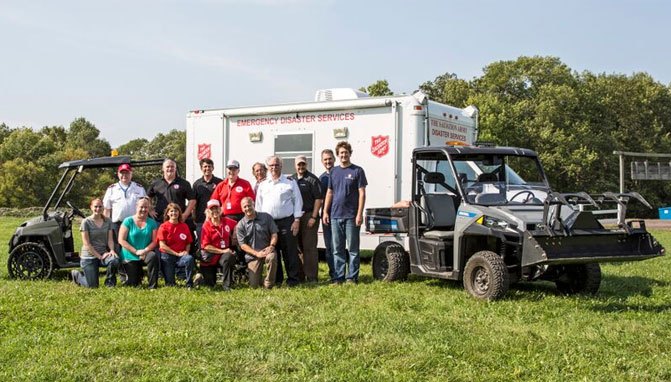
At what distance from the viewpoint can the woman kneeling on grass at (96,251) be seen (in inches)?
356

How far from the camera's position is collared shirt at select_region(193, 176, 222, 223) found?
33.2ft

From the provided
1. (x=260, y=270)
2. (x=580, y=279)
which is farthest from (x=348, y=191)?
(x=580, y=279)

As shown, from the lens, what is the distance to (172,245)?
29.7 feet

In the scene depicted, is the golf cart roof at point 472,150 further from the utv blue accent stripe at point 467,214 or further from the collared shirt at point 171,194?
the collared shirt at point 171,194

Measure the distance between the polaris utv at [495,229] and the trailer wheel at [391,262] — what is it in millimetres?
13

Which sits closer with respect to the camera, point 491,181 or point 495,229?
point 495,229

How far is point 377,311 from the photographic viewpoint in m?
7.18

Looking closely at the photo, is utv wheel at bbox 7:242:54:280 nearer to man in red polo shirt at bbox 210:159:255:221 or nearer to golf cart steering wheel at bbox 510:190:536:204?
man in red polo shirt at bbox 210:159:255:221

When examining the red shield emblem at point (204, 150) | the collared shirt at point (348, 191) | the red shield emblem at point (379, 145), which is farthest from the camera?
the red shield emblem at point (204, 150)

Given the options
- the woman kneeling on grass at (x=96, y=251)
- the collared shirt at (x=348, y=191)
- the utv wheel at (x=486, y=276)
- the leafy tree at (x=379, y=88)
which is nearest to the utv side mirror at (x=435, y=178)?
the collared shirt at (x=348, y=191)

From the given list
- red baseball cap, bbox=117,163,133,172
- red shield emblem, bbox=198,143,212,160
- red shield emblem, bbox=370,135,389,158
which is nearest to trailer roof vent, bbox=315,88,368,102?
red shield emblem, bbox=370,135,389,158

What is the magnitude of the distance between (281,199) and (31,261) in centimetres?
368

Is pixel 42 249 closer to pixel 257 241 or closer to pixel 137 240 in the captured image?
pixel 137 240

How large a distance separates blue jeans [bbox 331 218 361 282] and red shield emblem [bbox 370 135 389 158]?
225 cm
